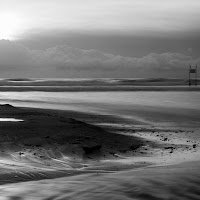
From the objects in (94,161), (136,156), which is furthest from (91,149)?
(136,156)

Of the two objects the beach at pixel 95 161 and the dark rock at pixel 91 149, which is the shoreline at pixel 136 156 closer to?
the beach at pixel 95 161

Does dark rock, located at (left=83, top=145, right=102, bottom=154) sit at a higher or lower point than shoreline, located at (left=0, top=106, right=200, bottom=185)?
higher

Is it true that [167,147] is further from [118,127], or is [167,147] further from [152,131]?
[118,127]

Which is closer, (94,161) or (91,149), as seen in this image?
(94,161)

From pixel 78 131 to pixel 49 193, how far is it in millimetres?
7302

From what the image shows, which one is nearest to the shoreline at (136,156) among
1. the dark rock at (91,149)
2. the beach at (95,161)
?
the beach at (95,161)

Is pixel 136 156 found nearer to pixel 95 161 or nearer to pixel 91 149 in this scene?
pixel 91 149

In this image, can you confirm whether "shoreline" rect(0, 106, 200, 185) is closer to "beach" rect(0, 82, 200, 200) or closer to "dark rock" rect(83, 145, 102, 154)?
"beach" rect(0, 82, 200, 200)

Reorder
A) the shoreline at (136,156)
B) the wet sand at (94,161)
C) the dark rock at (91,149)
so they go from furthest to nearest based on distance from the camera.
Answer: the dark rock at (91,149) < the shoreline at (136,156) < the wet sand at (94,161)

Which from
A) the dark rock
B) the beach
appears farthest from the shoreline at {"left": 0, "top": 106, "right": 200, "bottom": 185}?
the dark rock

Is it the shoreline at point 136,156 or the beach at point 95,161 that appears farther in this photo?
the shoreline at point 136,156

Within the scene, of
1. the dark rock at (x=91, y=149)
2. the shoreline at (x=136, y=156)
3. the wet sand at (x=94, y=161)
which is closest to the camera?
the wet sand at (x=94, y=161)

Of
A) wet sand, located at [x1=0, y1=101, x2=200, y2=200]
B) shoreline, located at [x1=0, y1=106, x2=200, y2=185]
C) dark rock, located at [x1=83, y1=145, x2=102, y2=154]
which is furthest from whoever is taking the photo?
dark rock, located at [x1=83, y1=145, x2=102, y2=154]

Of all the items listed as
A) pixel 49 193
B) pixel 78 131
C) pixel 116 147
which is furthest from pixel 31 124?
pixel 49 193
